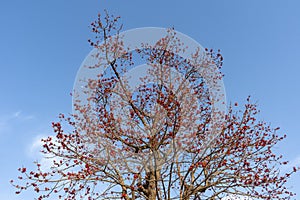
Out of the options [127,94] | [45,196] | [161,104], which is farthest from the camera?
[127,94]

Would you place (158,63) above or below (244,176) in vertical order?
above

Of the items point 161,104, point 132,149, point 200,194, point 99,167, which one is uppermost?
point 161,104

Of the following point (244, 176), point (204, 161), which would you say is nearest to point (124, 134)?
point (204, 161)

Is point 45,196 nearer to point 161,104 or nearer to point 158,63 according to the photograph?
point 161,104

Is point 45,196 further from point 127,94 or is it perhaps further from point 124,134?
point 127,94

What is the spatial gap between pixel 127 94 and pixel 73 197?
2691mm

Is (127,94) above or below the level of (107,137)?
above

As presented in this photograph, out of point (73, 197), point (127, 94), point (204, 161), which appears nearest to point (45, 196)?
point (73, 197)

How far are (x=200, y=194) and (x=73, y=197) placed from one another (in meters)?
2.85

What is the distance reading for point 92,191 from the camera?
738 centimetres

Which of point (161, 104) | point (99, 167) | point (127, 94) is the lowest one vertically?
point (99, 167)

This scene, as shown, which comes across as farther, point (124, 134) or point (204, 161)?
point (124, 134)

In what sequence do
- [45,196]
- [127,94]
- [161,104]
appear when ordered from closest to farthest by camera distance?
[45,196], [161,104], [127,94]

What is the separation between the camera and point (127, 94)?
8.02 meters
